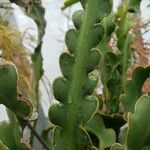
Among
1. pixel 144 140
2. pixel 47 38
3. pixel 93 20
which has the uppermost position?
pixel 93 20

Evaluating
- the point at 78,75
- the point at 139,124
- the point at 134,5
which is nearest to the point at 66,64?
the point at 78,75

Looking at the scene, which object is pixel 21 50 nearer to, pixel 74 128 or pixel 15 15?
pixel 74 128

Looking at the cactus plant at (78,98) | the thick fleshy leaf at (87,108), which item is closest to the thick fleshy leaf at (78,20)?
the cactus plant at (78,98)

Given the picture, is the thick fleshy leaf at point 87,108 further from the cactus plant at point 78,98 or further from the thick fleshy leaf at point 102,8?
the thick fleshy leaf at point 102,8

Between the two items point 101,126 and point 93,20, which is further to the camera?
point 101,126

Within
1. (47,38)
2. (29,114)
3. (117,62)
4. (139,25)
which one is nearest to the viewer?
(29,114)

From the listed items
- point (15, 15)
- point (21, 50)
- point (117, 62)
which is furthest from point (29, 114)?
Result: point (15, 15)
